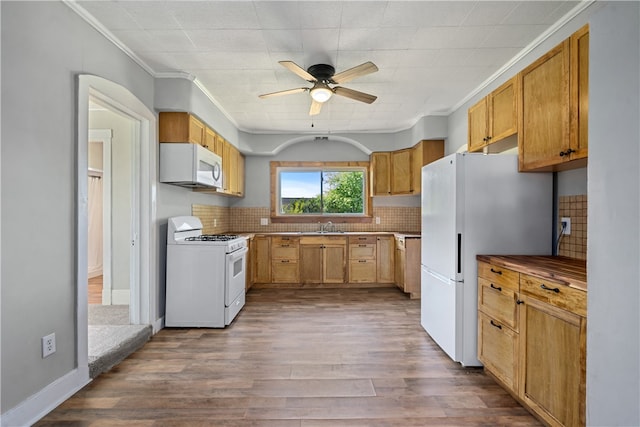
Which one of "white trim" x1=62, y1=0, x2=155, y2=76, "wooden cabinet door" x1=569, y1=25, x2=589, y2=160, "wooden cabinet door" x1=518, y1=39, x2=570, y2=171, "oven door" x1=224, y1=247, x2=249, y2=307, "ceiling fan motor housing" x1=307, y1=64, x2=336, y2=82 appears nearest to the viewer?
"wooden cabinet door" x1=569, y1=25, x2=589, y2=160

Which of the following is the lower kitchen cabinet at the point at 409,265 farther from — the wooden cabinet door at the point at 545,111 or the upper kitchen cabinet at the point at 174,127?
the upper kitchen cabinet at the point at 174,127

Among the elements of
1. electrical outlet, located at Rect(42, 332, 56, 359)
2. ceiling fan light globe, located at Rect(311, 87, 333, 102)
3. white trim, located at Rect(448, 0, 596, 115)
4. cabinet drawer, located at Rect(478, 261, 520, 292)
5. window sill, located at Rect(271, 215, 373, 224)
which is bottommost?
electrical outlet, located at Rect(42, 332, 56, 359)

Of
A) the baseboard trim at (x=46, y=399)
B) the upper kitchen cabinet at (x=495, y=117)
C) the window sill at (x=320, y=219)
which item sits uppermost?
the upper kitchen cabinet at (x=495, y=117)

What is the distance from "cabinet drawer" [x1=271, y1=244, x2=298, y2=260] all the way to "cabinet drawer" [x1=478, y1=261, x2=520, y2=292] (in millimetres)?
3058

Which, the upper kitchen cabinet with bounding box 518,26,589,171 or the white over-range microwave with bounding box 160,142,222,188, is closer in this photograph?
the upper kitchen cabinet with bounding box 518,26,589,171

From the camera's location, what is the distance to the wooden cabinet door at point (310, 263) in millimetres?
4973

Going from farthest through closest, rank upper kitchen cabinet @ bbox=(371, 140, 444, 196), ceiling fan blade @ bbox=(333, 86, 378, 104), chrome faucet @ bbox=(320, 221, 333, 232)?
1. chrome faucet @ bbox=(320, 221, 333, 232)
2. upper kitchen cabinet @ bbox=(371, 140, 444, 196)
3. ceiling fan blade @ bbox=(333, 86, 378, 104)

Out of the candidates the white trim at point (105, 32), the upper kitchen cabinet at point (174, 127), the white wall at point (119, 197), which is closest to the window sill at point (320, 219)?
the white wall at point (119, 197)

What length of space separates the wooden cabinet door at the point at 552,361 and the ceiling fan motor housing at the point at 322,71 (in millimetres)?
2335

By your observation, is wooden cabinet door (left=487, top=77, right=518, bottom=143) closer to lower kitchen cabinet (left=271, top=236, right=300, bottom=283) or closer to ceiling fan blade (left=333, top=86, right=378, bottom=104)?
ceiling fan blade (left=333, top=86, right=378, bottom=104)

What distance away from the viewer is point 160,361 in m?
2.51

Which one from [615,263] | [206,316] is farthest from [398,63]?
[206,316]

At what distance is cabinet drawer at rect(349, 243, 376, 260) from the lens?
4973 mm

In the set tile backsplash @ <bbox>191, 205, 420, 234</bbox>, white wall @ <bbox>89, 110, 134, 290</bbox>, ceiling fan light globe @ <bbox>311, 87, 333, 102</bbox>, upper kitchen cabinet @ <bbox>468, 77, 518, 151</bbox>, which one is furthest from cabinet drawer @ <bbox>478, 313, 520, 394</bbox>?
white wall @ <bbox>89, 110, 134, 290</bbox>
